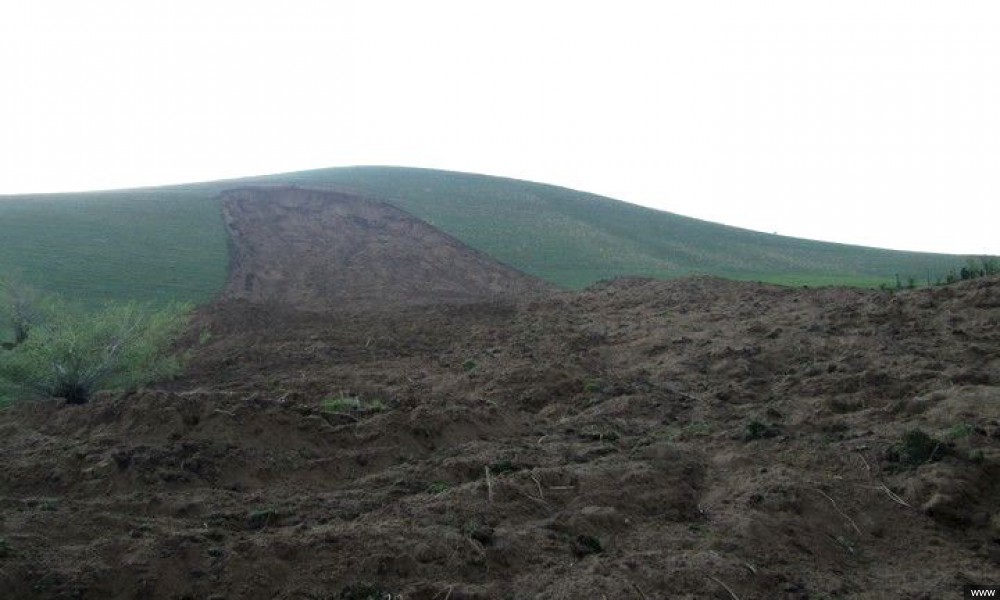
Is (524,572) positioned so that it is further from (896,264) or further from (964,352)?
(896,264)

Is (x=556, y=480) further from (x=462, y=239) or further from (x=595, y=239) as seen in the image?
(x=595, y=239)

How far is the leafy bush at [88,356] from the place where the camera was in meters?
8.96

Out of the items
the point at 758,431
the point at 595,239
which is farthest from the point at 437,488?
the point at 595,239

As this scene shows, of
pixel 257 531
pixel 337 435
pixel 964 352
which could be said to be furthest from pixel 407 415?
pixel 964 352

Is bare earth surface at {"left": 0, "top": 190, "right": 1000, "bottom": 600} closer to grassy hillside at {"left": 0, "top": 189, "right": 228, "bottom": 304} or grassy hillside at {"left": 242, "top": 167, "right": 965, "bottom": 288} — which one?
grassy hillside at {"left": 0, "top": 189, "right": 228, "bottom": 304}

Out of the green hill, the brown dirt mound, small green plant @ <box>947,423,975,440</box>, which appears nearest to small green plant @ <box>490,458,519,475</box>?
small green plant @ <box>947,423,975,440</box>

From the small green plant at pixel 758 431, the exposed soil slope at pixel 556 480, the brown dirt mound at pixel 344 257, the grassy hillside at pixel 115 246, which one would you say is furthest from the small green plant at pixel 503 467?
the grassy hillside at pixel 115 246

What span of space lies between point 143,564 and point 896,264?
124ft

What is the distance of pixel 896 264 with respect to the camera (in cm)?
3525

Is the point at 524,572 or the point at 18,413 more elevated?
the point at 524,572

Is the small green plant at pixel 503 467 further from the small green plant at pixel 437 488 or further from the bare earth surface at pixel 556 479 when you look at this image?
the small green plant at pixel 437 488

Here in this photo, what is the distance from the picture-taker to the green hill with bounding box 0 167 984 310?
77.0ft

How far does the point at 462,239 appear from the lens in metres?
33.2

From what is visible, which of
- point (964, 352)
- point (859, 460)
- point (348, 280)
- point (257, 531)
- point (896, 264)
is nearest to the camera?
point (257, 531)
